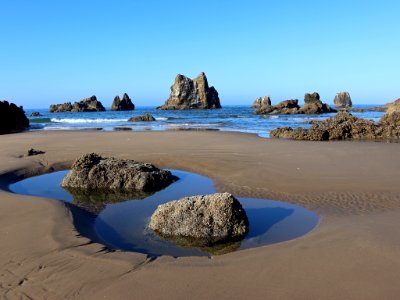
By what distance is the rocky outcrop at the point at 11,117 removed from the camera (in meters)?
34.9

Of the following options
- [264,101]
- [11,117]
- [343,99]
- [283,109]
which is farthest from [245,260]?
[343,99]

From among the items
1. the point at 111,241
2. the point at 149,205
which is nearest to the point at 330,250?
the point at 111,241

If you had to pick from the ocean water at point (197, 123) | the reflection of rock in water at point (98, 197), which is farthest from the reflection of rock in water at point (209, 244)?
the ocean water at point (197, 123)

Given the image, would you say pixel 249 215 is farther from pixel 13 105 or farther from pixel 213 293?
pixel 13 105

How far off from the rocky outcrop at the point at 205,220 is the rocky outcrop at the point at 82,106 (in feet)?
329

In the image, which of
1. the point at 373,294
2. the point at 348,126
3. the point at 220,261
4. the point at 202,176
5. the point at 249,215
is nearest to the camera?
the point at 373,294

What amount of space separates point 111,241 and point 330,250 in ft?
10.3

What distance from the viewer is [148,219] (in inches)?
255

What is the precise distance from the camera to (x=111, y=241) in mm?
5469

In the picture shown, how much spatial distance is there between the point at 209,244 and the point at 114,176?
4241 millimetres

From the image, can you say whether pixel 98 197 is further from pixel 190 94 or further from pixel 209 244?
pixel 190 94

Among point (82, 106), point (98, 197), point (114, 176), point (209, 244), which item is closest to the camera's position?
point (209, 244)

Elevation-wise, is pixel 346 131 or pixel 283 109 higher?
pixel 283 109

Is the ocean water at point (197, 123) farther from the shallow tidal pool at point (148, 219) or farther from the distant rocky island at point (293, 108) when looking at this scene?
the shallow tidal pool at point (148, 219)
